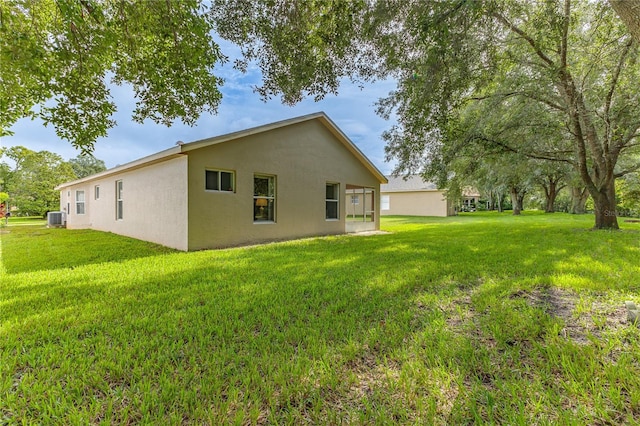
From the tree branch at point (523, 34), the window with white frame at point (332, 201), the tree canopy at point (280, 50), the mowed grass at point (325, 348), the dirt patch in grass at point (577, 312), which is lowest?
the mowed grass at point (325, 348)

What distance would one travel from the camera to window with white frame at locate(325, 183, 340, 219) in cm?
1221

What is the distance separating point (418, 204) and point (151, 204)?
23.7m

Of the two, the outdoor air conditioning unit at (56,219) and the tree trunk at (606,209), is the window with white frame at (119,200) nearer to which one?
the outdoor air conditioning unit at (56,219)

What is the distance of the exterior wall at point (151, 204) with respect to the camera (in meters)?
8.06

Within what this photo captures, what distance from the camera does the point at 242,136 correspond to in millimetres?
8781

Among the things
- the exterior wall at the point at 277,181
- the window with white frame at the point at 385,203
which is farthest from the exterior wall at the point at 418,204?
the exterior wall at the point at 277,181

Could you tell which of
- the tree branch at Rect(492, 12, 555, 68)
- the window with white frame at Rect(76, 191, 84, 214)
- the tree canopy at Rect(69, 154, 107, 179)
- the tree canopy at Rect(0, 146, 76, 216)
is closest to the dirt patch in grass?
the tree branch at Rect(492, 12, 555, 68)

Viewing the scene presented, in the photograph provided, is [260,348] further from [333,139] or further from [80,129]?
[333,139]

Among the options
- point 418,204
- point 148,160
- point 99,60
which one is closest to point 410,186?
point 418,204

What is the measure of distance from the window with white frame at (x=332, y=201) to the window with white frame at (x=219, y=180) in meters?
4.53

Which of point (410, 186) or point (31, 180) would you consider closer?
point (31, 180)

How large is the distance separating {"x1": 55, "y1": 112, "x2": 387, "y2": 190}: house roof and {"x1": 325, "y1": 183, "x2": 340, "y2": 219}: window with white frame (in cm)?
186

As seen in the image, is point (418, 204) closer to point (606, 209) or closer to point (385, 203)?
point (385, 203)

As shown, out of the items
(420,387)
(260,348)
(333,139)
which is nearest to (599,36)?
(333,139)
